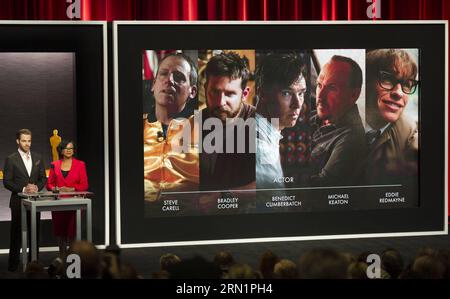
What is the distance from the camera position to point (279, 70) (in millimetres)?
7879

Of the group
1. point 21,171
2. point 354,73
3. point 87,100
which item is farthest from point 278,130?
point 21,171

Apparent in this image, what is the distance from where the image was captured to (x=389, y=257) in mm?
1469

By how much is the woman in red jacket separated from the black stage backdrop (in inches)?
48.1

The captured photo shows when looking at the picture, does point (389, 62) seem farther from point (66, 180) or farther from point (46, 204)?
point (46, 204)

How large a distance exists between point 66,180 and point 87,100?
58.3 inches

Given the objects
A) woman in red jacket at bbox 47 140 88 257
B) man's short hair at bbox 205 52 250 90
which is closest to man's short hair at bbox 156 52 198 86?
man's short hair at bbox 205 52 250 90

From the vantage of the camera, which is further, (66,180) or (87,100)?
(87,100)

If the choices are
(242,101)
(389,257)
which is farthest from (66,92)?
(389,257)

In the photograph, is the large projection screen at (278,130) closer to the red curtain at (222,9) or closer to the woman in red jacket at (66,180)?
the woman in red jacket at (66,180)

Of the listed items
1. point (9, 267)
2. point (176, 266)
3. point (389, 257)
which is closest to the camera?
point (176, 266)

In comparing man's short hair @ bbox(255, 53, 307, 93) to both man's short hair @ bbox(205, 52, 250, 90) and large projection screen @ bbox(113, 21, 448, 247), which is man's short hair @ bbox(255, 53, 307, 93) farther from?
man's short hair @ bbox(205, 52, 250, 90)

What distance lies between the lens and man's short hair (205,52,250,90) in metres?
7.76
